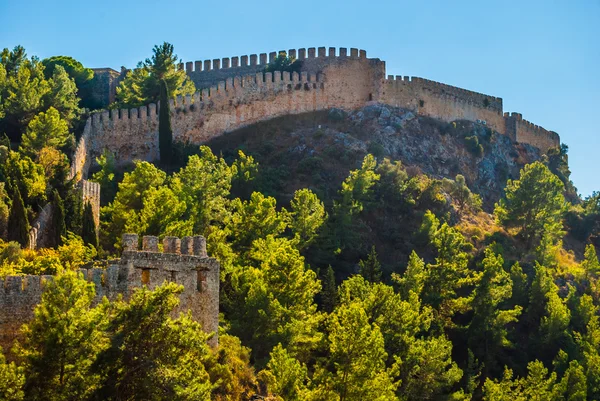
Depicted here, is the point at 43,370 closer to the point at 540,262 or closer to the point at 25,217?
the point at 25,217

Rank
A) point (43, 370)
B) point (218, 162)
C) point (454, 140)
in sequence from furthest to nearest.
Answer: point (454, 140) → point (218, 162) → point (43, 370)

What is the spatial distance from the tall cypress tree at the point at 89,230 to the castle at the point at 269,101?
11901 millimetres

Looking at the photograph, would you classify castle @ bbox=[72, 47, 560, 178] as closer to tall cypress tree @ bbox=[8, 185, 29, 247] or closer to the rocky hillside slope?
the rocky hillside slope

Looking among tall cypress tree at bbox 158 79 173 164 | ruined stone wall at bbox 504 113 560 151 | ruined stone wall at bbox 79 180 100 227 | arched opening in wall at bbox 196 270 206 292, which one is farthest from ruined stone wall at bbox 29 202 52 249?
ruined stone wall at bbox 504 113 560 151

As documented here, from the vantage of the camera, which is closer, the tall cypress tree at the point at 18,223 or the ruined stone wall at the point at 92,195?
the tall cypress tree at the point at 18,223

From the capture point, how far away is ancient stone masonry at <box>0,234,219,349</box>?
85.0 feet

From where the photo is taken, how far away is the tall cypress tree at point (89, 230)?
129 feet

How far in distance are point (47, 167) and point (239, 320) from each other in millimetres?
15645

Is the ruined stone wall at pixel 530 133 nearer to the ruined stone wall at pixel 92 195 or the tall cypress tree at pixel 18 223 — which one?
the ruined stone wall at pixel 92 195

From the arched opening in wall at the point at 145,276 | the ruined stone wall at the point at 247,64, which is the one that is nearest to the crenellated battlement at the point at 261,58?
the ruined stone wall at the point at 247,64

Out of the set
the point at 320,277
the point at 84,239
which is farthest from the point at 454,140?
the point at 84,239

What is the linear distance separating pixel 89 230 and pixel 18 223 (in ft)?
9.37

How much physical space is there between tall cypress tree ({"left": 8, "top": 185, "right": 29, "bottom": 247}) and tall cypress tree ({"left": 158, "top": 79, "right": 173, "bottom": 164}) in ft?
62.1

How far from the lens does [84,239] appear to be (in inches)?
1548
